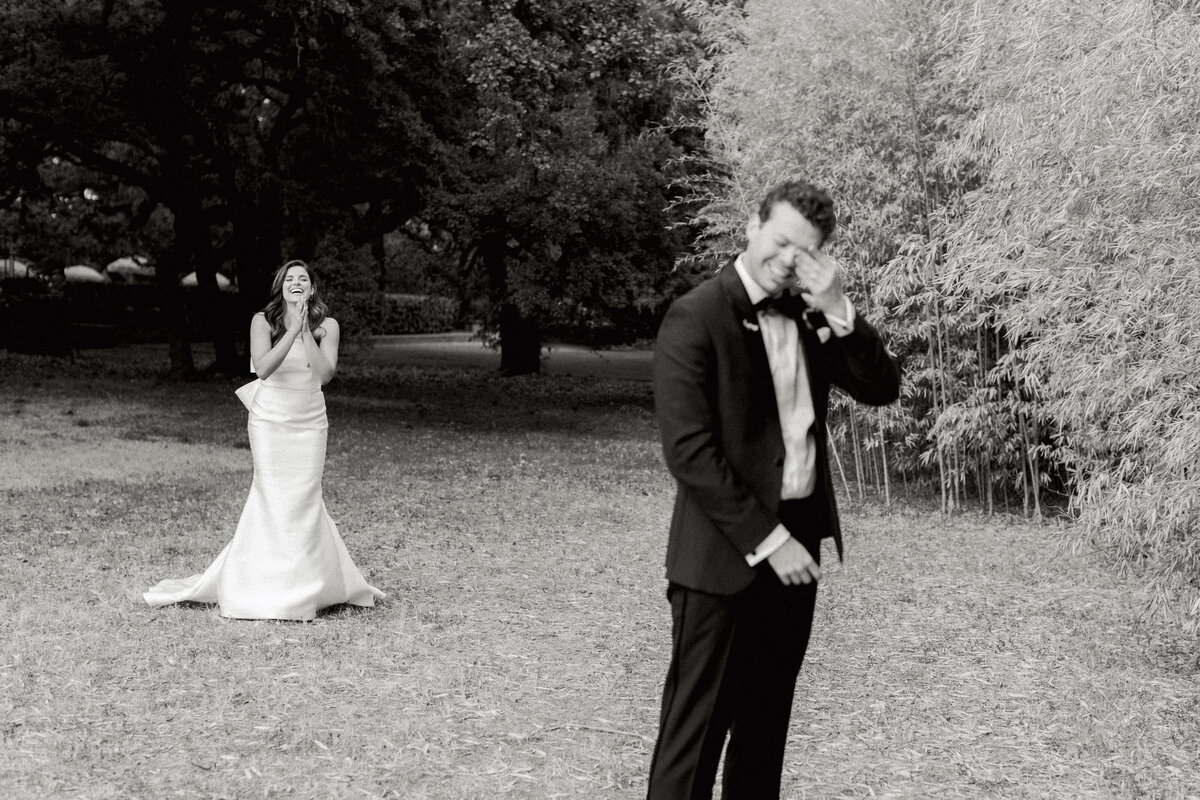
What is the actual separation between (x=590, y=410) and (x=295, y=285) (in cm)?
1281

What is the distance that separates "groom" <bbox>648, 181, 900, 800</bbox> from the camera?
2.62 meters

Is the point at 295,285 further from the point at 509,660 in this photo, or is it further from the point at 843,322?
the point at 843,322

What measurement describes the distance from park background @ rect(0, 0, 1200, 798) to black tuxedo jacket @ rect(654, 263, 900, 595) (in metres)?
1.51

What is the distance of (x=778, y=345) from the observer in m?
2.78

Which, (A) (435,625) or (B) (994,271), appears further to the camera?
(B) (994,271)

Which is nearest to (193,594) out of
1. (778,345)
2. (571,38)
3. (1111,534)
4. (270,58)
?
(778,345)

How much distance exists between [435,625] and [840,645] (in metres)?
2.02

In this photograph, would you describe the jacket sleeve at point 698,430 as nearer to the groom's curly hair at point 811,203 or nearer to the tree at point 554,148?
the groom's curly hair at point 811,203

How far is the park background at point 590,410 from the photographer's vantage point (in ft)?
14.9

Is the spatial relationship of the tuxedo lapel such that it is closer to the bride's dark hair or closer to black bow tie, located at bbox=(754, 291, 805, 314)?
black bow tie, located at bbox=(754, 291, 805, 314)

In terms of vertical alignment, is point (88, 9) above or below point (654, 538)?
above

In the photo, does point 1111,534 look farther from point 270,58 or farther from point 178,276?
point 178,276

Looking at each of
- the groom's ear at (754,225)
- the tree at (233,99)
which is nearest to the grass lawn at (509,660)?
the groom's ear at (754,225)

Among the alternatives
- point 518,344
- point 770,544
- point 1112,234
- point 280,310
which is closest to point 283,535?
point 280,310
